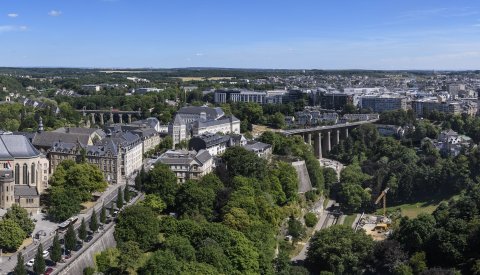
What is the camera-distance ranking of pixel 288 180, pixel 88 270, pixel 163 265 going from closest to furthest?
pixel 163 265 → pixel 88 270 → pixel 288 180

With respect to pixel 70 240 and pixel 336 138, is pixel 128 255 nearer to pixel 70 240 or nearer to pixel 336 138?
pixel 70 240

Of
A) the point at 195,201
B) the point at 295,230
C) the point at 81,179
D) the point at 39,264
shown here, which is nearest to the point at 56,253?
the point at 39,264

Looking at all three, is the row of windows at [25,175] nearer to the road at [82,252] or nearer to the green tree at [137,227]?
the road at [82,252]

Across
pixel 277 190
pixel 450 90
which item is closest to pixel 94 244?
pixel 277 190

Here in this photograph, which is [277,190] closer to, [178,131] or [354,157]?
[178,131]

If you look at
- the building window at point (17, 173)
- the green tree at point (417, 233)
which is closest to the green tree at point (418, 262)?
the green tree at point (417, 233)

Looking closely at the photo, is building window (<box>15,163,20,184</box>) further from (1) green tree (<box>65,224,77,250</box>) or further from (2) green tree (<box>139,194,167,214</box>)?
(1) green tree (<box>65,224,77,250</box>)
